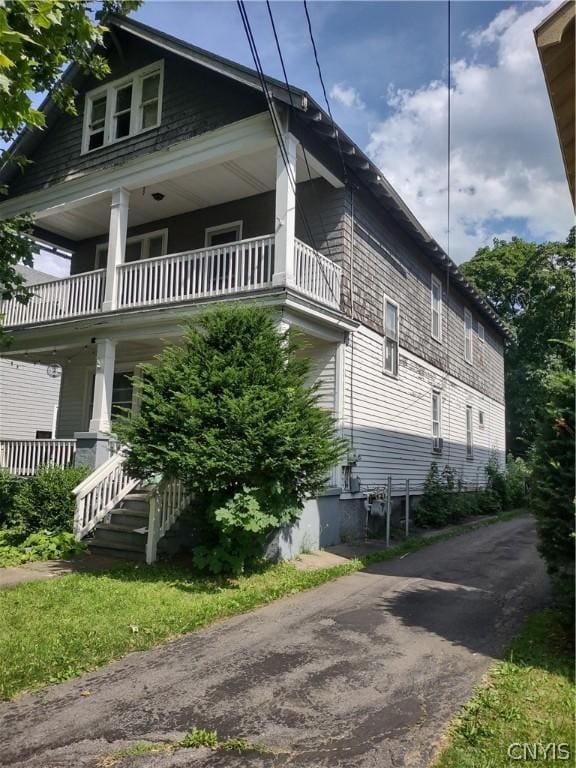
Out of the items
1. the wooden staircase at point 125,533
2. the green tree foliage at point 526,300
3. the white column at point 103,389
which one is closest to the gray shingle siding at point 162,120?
the white column at point 103,389

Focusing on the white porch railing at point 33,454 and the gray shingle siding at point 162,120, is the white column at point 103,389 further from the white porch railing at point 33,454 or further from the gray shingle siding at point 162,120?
the gray shingle siding at point 162,120

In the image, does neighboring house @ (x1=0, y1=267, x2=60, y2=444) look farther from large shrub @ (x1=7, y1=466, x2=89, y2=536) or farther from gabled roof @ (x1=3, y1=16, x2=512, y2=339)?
large shrub @ (x1=7, y1=466, x2=89, y2=536)

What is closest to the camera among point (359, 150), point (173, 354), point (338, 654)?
point (338, 654)

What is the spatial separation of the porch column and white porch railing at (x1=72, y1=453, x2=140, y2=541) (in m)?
Answer: 4.19

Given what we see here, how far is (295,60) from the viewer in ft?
26.0

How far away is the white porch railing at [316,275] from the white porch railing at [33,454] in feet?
19.4

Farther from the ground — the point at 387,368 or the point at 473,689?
the point at 387,368

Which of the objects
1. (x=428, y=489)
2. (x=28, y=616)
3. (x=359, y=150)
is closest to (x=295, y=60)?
(x=359, y=150)

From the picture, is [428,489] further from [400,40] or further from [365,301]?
[400,40]

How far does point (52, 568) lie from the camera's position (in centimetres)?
844

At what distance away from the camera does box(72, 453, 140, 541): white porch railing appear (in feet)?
32.0

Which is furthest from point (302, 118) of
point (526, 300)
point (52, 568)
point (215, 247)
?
point (526, 300)

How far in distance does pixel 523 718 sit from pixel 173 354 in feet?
19.8

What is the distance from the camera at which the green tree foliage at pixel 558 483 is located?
467 cm
